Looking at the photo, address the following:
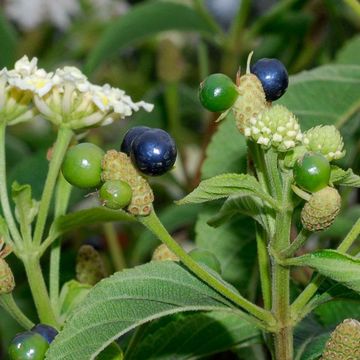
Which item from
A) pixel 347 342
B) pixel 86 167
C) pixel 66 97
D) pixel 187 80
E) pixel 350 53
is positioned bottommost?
pixel 347 342

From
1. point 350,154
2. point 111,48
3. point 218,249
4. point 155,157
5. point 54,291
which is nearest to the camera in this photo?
point 155,157

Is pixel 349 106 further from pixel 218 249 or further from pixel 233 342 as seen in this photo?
pixel 233 342

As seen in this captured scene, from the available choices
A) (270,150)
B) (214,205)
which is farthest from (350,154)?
(270,150)

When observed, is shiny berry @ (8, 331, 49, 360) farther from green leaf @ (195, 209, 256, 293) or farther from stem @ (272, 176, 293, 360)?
green leaf @ (195, 209, 256, 293)

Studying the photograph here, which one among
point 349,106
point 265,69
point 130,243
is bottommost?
point 265,69

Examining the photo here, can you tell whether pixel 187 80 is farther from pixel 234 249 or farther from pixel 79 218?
pixel 79 218

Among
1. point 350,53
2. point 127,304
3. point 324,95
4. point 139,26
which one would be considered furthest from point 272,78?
point 139,26
